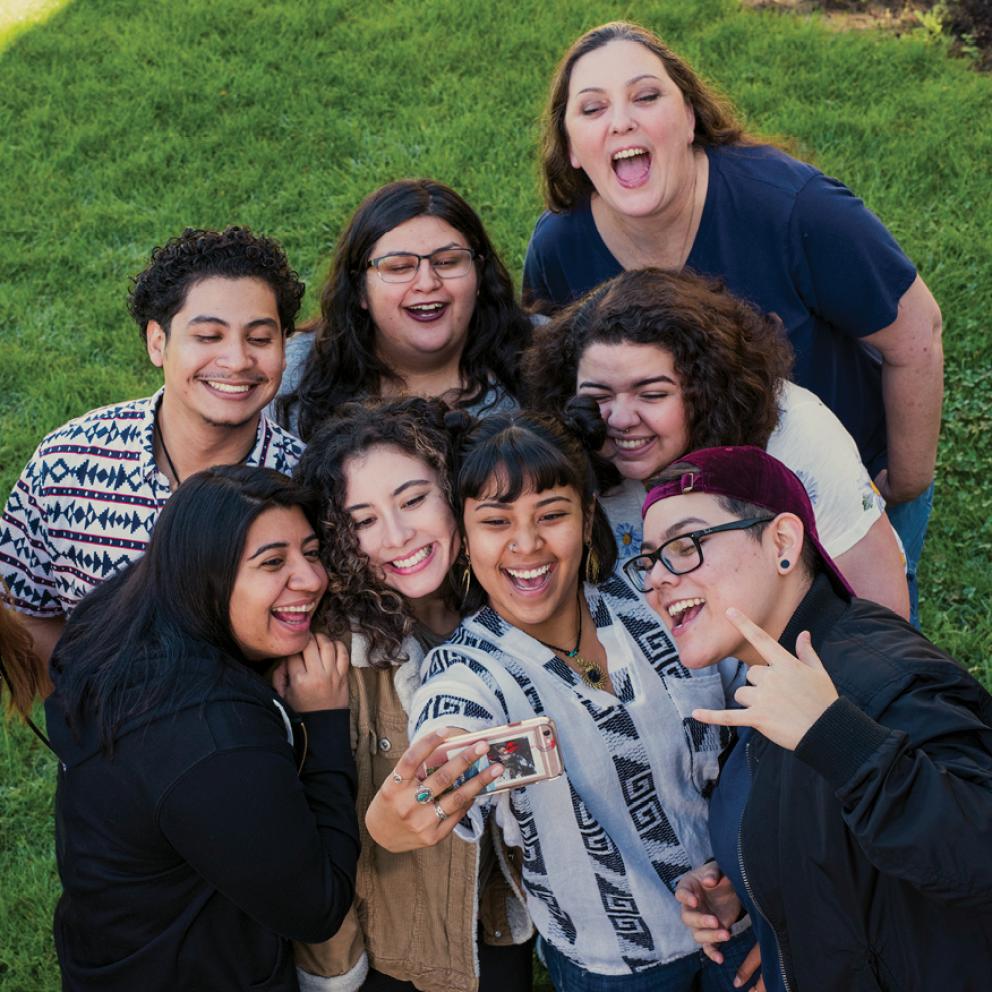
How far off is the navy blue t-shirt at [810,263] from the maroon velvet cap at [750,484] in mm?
1046

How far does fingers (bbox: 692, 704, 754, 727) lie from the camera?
2260mm

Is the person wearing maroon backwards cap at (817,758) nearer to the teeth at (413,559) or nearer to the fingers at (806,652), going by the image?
the fingers at (806,652)

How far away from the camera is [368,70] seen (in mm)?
7953

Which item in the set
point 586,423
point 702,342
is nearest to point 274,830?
point 586,423

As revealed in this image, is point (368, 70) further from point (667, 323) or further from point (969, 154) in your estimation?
point (667, 323)

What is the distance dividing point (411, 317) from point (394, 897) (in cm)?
177

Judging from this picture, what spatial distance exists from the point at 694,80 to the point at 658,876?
2354 millimetres

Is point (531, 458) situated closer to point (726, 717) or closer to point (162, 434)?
point (726, 717)

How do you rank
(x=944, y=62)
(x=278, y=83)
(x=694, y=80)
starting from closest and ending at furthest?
(x=694, y=80)
(x=944, y=62)
(x=278, y=83)

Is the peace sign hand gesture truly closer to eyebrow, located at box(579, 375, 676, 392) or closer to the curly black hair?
eyebrow, located at box(579, 375, 676, 392)

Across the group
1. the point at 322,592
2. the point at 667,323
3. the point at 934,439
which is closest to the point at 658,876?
the point at 322,592

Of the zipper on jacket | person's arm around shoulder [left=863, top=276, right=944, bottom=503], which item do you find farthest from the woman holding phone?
person's arm around shoulder [left=863, top=276, right=944, bottom=503]

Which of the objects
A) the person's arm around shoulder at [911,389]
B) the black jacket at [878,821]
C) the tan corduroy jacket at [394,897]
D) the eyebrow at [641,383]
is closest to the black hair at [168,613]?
the tan corduroy jacket at [394,897]

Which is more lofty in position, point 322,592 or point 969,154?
point 969,154
